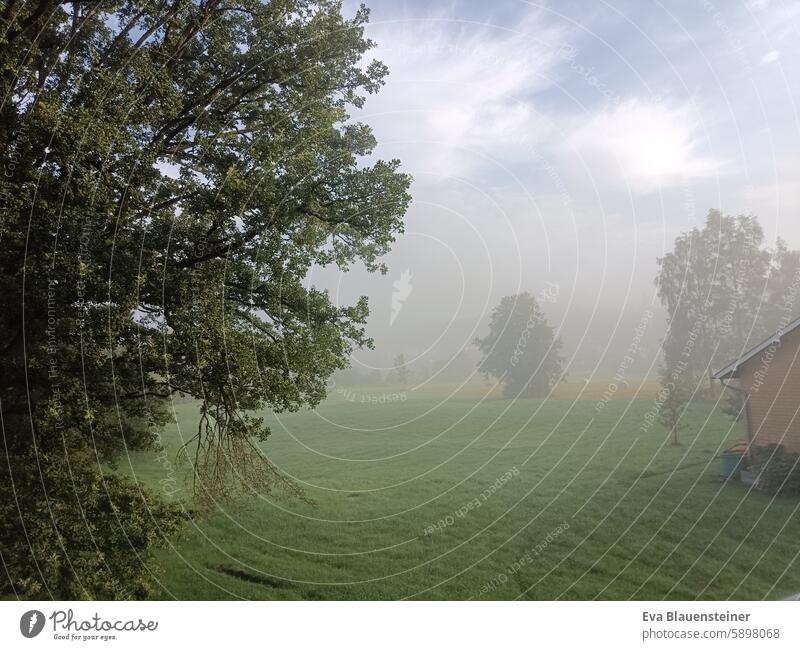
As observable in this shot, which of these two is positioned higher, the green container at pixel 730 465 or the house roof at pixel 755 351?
the house roof at pixel 755 351

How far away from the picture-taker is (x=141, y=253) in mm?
8070

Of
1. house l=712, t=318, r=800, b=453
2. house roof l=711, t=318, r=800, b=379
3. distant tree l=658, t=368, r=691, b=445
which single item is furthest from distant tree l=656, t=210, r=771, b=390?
house l=712, t=318, r=800, b=453

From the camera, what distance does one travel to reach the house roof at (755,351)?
14.5 metres

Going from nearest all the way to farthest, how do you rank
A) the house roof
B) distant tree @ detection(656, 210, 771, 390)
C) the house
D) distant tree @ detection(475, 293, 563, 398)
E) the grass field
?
the grass field → the house roof → the house → distant tree @ detection(475, 293, 563, 398) → distant tree @ detection(656, 210, 771, 390)

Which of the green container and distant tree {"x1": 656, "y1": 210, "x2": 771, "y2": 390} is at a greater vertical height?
distant tree {"x1": 656, "y1": 210, "x2": 771, "y2": 390}

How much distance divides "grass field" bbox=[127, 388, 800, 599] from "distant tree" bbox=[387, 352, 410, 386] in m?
4.25

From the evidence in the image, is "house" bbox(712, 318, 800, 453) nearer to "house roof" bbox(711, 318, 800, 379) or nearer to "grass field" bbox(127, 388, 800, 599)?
"house roof" bbox(711, 318, 800, 379)

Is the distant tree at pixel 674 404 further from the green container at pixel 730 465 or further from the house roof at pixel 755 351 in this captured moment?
the green container at pixel 730 465

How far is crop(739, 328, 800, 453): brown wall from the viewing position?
1488 cm

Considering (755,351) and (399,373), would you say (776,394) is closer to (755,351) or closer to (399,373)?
(755,351)

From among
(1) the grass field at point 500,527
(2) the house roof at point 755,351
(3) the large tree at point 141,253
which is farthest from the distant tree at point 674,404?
(3) the large tree at point 141,253

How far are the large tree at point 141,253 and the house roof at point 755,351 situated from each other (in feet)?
41.7

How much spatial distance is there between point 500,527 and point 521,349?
16.9 metres
